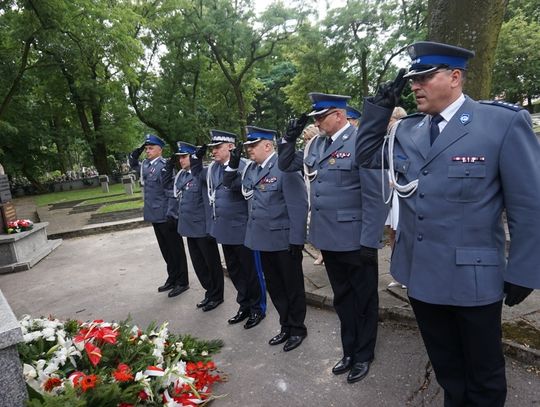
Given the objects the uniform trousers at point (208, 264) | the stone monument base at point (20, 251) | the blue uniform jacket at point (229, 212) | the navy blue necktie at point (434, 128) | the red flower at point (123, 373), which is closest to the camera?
the navy blue necktie at point (434, 128)

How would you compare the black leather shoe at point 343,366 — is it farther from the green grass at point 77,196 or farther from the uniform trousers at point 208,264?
the green grass at point 77,196

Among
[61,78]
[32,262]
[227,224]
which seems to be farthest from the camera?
[61,78]

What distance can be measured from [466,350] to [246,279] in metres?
2.63

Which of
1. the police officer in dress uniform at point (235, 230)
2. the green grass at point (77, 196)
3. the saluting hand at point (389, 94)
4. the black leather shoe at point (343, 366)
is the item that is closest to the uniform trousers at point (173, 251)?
the police officer in dress uniform at point (235, 230)

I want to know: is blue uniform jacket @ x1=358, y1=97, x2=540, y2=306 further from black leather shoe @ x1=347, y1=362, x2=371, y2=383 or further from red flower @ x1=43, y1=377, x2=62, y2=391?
red flower @ x1=43, y1=377, x2=62, y2=391

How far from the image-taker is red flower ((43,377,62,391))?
98.4 inches

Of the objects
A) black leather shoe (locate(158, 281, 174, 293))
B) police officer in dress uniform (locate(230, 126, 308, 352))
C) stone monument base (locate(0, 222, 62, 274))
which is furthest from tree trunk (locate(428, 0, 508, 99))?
stone monument base (locate(0, 222, 62, 274))

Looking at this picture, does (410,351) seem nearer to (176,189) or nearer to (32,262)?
(176,189)

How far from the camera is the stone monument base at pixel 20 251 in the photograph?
805 cm

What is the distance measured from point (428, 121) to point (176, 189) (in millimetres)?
3780

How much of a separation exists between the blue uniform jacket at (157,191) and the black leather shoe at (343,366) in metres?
3.25

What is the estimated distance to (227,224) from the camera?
4.45m

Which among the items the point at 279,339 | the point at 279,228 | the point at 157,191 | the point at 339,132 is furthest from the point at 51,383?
the point at 157,191

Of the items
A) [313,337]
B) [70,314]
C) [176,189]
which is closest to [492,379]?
[313,337]
